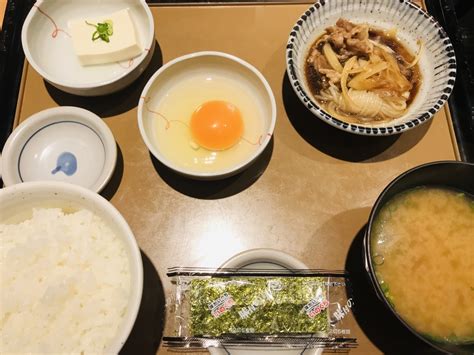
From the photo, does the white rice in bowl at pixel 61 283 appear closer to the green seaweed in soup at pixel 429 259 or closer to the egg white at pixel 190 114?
the egg white at pixel 190 114

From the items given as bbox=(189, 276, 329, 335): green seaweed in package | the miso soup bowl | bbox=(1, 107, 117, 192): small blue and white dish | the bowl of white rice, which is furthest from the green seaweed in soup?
bbox=(1, 107, 117, 192): small blue and white dish

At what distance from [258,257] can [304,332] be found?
0.35 m

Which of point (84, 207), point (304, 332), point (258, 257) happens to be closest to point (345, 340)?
point (304, 332)

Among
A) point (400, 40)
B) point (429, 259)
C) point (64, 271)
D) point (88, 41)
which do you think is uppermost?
point (400, 40)

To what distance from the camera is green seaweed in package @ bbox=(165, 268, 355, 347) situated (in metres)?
1.61

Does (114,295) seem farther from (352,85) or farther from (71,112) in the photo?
(352,85)

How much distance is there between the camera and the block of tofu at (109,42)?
2.14 meters

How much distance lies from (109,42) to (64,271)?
127 cm

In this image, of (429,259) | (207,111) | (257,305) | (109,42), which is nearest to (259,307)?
(257,305)

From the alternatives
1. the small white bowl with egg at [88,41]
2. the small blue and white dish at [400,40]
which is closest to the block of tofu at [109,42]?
the small white bowl with egg at [88,41]

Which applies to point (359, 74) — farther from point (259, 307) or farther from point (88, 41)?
point (88, 41)

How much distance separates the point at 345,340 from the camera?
65.0 inches

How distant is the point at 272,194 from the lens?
199 cm

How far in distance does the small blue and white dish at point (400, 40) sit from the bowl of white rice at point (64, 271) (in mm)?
1070
